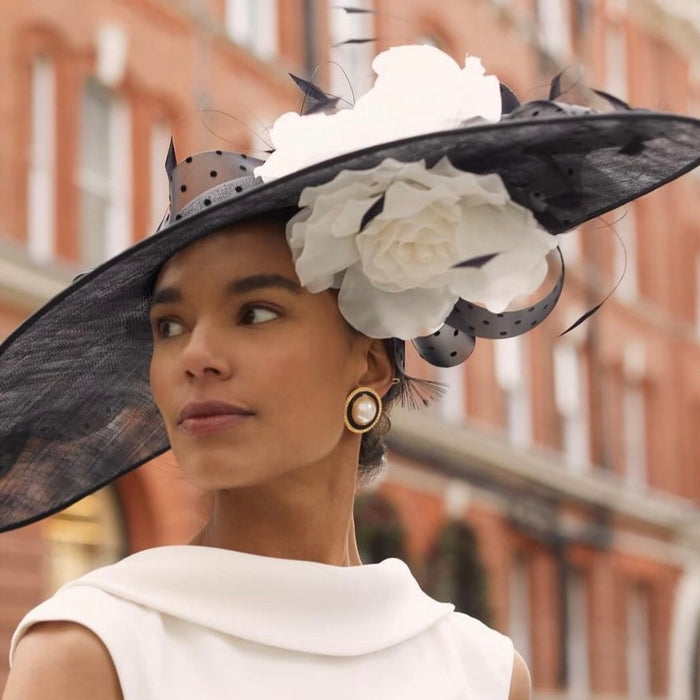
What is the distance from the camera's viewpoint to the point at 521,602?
19.6 metres

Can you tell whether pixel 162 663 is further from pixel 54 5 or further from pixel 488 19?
pixel 488 19

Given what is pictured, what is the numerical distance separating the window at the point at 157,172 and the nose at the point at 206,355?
11.1 metres

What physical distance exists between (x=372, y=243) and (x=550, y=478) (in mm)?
18119

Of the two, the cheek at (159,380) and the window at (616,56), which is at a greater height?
the window at (616,56)

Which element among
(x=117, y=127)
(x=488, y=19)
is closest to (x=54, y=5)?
(x=117, y=127)

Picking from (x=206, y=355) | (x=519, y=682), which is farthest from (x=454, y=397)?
(x=206, y=355)

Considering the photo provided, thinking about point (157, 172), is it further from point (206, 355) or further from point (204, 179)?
point (206, 355)

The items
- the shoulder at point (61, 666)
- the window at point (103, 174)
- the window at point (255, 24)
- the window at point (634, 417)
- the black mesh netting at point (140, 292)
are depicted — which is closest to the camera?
the shoulder at point (61, 666)

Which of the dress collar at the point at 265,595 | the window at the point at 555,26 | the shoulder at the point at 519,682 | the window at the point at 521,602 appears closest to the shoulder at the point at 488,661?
the shoulder at the point at 519,682

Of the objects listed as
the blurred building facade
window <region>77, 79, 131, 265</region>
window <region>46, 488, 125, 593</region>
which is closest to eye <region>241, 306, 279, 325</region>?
the blurred building facade

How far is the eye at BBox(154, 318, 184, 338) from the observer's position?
201 cm

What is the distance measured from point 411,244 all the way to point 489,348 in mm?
16927

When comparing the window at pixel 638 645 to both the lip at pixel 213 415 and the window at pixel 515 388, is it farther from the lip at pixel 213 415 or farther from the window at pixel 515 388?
the lip at pixel 213 415

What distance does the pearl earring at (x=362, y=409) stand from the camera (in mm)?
2072
